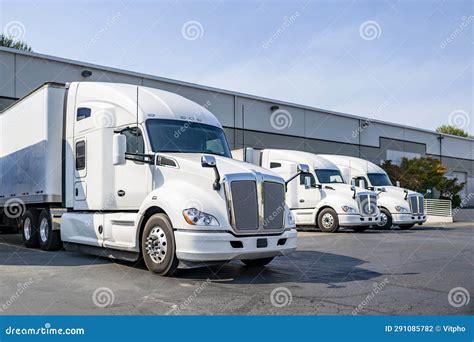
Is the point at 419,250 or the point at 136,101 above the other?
the point at 136,101

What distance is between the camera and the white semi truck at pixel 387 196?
72.7ft

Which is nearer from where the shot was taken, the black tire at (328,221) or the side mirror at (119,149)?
the side mirror at (119,149)

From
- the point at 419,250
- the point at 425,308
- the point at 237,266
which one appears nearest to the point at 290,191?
the point at 419,250

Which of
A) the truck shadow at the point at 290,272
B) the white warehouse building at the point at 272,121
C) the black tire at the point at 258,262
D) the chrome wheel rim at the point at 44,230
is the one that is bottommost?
the truck shadow at the point at 290,272

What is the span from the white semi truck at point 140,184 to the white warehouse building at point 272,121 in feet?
35.0

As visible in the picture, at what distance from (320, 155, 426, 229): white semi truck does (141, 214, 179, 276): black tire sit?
1423 centimetres

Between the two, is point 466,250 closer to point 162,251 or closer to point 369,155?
point 162,251

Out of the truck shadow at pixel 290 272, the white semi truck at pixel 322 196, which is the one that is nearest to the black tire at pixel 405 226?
the white semi truck at pixel 322 196

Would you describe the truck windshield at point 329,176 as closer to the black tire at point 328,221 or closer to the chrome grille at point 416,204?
the black tire at point 328,221

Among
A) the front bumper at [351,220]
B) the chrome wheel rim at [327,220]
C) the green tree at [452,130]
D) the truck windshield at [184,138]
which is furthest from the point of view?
the green tree at [452,130]

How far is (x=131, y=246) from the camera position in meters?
9.34

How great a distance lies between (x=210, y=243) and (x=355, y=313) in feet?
9.00

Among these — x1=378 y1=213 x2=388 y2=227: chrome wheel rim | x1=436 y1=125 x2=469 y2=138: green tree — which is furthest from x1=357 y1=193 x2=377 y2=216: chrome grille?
x1=436 y1=125 x2=469 y2=138: green tree

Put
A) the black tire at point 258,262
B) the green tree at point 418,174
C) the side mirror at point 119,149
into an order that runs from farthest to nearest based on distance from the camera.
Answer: the green tree at point 418,174 → the black tire at point 258,262 → the side mirror at point 119,149
